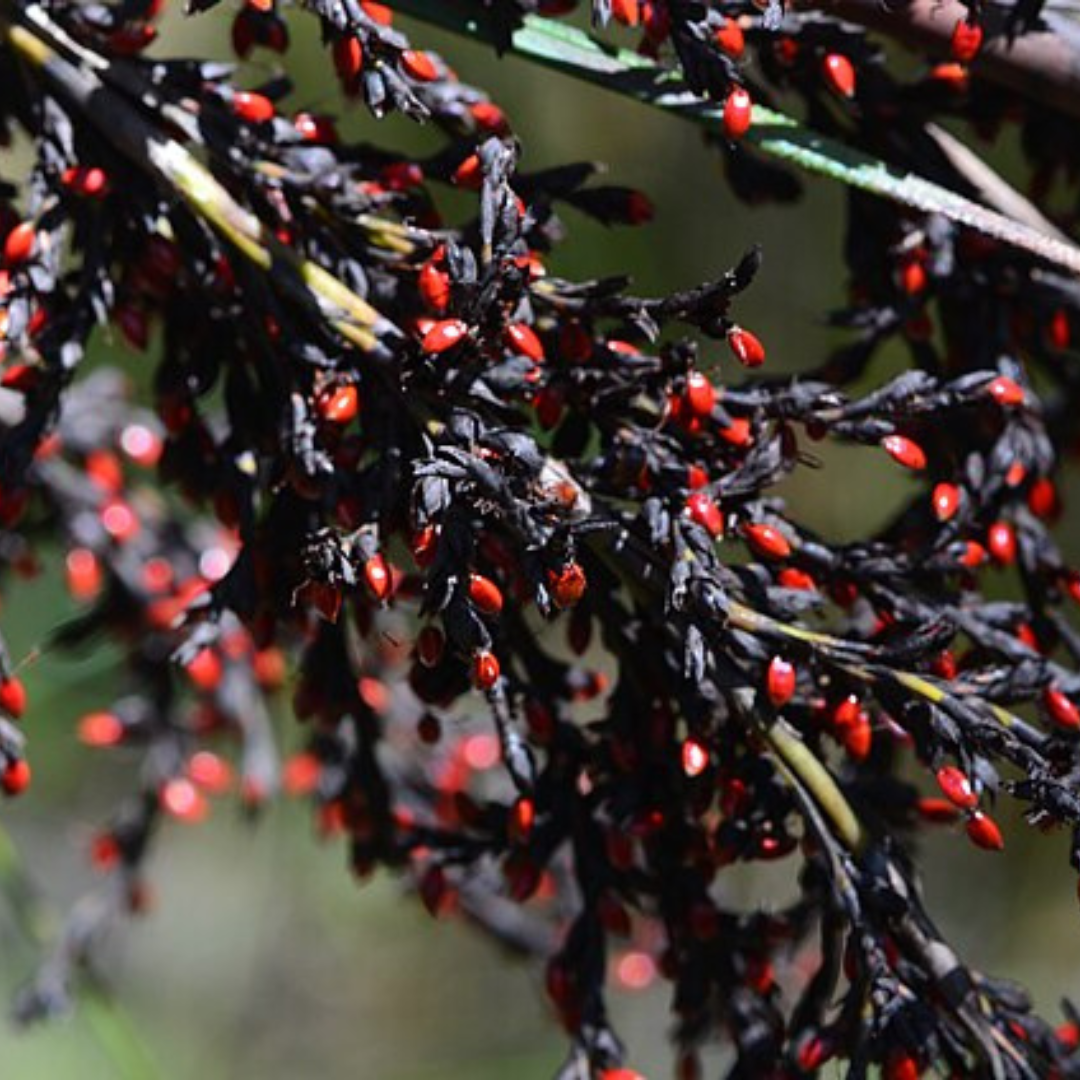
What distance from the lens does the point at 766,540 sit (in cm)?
114

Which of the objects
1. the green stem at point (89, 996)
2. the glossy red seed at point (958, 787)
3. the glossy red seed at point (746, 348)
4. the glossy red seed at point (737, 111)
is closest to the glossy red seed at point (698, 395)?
the glossy red seed at point (746, 348)

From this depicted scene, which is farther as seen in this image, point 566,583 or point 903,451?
point 903,451

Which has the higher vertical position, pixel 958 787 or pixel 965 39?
pixel 965 39

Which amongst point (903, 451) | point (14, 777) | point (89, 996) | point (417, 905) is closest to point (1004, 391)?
point (903, 451)

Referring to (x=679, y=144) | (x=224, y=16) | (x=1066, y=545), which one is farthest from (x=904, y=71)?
(x=224, y=16)

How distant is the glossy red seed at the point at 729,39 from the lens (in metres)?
1.12

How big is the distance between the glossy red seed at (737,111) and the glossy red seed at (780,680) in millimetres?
304

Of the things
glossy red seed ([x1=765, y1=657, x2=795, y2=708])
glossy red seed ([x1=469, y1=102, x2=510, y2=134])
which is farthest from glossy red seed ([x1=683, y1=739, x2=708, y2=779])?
glossy red seed ([x1=469, y1=102, x2=510, y2=134])

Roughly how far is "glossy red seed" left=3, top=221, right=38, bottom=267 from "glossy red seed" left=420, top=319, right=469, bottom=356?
28cm

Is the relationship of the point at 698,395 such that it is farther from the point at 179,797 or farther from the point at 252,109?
the point at 179,797

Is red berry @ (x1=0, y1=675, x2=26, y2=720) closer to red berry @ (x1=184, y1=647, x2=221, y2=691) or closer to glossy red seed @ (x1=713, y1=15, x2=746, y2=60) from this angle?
red berry @ (x1=184, y1=647, x2=221, y2=691)

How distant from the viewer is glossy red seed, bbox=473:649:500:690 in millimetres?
1035

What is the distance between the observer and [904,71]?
281 centimetres

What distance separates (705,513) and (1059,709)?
0.82 ft
